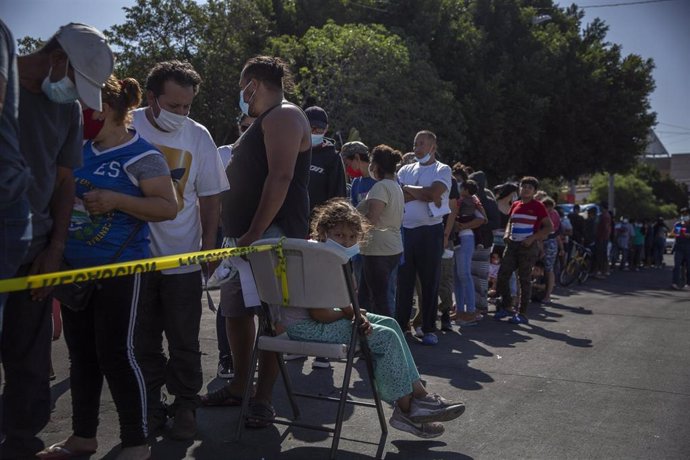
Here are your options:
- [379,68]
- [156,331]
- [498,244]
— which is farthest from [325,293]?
[379,68]

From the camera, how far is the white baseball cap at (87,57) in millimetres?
3094

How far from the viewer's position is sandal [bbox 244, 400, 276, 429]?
15.0 feet

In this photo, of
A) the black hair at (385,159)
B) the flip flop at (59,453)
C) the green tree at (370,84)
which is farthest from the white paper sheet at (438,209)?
the green tree at (370,84)

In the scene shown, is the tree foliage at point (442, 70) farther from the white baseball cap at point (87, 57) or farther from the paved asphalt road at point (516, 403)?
the white baseball cap at point (87, 57)

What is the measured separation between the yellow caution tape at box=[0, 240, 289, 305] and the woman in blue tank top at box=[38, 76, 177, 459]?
0.48 feet

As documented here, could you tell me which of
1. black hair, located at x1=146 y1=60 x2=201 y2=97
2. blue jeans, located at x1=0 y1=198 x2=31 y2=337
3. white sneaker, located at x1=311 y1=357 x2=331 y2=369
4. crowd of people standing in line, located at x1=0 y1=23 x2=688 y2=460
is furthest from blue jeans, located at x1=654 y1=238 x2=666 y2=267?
blue jeans, located at x1=0 y1=198 x2=31 y2=337

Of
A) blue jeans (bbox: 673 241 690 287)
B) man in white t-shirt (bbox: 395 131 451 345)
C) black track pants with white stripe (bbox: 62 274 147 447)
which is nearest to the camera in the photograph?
black track pants with white stripe (bbox: 62 274 147 447)

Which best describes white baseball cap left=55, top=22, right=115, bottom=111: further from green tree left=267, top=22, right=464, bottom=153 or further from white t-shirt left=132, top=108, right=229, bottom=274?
green tree left=267, top=22, right=464, bottom=153

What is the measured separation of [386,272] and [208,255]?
347 centimetres

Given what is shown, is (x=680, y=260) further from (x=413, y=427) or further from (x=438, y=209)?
(x=413, y=427)

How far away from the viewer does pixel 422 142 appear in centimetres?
792

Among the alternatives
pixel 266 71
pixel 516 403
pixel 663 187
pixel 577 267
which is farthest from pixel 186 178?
pixel 663 187

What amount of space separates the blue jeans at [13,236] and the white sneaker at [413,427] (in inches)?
91.3

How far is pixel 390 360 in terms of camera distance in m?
4.27
